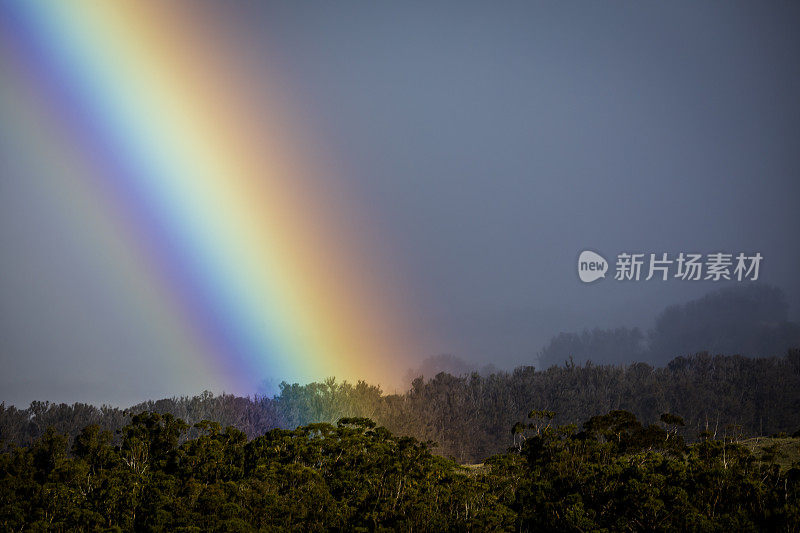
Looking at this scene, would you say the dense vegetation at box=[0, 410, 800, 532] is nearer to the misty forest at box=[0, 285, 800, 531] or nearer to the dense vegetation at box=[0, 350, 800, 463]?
the misty forest at box=[0, 285, 800, 531]

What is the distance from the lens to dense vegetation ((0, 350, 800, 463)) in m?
69.6

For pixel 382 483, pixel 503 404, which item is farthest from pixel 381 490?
pixel 503 404

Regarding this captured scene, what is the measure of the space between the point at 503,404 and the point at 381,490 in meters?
53.1

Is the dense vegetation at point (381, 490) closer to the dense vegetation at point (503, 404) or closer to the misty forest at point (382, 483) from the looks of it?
Result: the misty forest at point (382, 483)

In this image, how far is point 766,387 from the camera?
240ft

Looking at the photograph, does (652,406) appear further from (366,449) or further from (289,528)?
(289,528)

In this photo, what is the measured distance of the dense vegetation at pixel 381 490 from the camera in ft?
60.3

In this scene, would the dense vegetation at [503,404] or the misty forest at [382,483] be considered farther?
the dense vegetation at [503,404]

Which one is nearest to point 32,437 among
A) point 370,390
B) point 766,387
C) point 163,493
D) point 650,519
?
point 370,390

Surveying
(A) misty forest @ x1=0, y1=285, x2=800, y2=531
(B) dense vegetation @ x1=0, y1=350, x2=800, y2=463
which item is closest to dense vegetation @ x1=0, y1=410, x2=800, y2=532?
(A) misty forest @ x1=0, y1=285, x2=800, y2=531

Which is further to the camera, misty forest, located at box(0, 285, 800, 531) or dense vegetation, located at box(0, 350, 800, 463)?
dense vegetation, located at box(0, 350, 800, 463)

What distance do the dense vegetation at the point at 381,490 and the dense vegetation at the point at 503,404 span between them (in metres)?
44.1

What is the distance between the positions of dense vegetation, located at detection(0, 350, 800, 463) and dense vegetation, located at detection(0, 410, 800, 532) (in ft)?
145

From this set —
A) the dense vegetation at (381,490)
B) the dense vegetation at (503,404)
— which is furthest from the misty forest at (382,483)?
the dense vegetation at (503,404)
